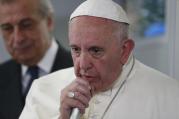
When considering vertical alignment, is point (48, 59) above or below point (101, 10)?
below

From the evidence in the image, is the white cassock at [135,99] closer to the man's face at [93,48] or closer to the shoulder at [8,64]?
the man's face at [93,48]

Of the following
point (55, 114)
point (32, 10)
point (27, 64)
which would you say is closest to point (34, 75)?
point (27, 64)

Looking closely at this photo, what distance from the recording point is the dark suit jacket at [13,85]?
2957mm

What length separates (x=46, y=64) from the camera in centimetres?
303

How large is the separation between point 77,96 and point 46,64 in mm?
1238

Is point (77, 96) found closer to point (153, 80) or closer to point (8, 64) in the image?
point (153, 80)

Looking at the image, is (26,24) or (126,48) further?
(26,24)

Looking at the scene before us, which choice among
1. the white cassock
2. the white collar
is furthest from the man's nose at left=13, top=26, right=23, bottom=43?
the white cassock

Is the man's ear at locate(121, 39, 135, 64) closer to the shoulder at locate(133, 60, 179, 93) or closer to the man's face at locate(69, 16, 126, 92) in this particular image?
the man's face at locate(69, 16, 126, 92)

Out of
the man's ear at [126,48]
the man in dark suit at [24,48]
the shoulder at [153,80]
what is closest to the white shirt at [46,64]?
the man in dark suit at [24,48]

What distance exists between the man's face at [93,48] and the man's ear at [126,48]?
0.04 metres

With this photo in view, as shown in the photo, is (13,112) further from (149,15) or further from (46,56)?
(149,15)

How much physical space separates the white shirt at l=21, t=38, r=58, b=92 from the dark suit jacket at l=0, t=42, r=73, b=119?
0.08ft

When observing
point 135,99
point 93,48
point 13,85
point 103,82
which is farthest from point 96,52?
point 13,85
